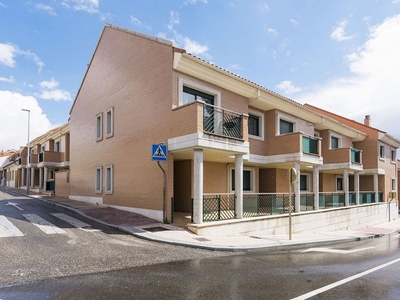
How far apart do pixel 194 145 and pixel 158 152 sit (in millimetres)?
1389

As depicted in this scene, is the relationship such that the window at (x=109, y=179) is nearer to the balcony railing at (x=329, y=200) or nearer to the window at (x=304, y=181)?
the balcony railing at (x=329, y=200)

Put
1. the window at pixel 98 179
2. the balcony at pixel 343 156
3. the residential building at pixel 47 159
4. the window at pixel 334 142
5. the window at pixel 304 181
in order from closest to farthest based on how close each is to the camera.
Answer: the window at pixel 98 179, the balcony at pixel 343 156, the window at pixel 304 181, the window at pixel 334 142, the residential building at pixel 47 159

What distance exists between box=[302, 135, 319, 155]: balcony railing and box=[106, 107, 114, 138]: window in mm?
9827

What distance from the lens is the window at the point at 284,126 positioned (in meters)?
16.4

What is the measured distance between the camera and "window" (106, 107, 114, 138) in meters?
15.1

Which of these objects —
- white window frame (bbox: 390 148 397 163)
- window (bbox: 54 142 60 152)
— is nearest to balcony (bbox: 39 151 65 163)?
window (bbox: 54 142 60 152)

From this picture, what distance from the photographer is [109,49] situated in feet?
51.4

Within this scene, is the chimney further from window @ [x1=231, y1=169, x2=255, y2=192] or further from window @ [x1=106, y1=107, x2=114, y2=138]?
window @ [x1=106, y1=107, x2=114, y2=138]

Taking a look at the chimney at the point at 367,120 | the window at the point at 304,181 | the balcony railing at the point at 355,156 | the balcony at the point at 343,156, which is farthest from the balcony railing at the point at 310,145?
the chimney at the point at 367,120

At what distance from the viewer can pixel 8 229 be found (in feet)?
28.8

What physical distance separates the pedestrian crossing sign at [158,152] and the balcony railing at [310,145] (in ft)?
25.2

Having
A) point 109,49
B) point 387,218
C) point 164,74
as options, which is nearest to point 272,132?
point 164,74

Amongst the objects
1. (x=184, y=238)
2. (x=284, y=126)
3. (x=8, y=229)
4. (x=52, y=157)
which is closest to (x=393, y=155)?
(x=284, y=126)

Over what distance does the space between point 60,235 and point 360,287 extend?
7.69 m
